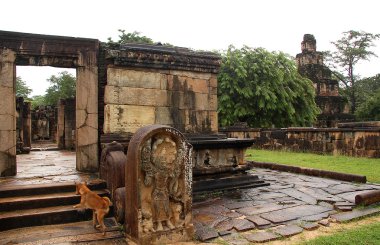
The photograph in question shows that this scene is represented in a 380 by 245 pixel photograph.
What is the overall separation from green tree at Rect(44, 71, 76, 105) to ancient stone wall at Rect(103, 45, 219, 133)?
3119 cm

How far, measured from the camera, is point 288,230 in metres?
3.94

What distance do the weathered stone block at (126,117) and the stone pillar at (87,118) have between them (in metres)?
0.56

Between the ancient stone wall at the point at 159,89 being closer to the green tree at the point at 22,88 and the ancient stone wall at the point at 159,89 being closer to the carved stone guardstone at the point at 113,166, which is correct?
the carved stone guardstone at the point at 113,166

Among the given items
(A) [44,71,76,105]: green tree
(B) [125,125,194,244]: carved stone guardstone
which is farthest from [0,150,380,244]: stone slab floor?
(A) [44,71,76,105]: green tree

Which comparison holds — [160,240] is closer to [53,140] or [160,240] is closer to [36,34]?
[36,34]

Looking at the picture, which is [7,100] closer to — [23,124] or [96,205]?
[96,205]

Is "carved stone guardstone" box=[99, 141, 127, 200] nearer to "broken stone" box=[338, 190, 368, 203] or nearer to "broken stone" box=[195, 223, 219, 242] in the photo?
"broken stone" box=[195, 223, 219, 242]

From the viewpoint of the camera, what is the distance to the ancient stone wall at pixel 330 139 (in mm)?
10234

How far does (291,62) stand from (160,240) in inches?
820

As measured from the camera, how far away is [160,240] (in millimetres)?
3562

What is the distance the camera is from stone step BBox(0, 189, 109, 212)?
14.2 ft

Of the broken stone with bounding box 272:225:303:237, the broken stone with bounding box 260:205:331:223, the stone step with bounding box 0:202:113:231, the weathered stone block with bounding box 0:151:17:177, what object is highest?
the weathered stone block with bounding box 0:151:17:177

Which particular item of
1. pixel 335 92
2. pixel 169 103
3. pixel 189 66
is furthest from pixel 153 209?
pixel 335 92

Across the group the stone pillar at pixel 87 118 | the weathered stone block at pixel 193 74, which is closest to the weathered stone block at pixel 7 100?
the stone pillar at pixel 87 118
